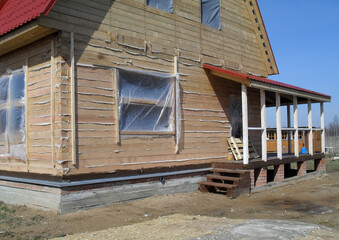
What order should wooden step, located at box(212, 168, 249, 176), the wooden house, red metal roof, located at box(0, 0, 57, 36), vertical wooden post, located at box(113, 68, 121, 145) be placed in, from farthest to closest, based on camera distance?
wooden step, located at box(212, 168, 249, 176)
vertical wooden post, located at box(113, 68, 121, 145)
the wooden house
red metal roof, located at box(0, 0, 57, 36)

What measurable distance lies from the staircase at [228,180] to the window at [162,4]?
16.1 ft

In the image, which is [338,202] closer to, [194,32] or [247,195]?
[247,195]

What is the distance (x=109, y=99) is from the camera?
29.5 feet

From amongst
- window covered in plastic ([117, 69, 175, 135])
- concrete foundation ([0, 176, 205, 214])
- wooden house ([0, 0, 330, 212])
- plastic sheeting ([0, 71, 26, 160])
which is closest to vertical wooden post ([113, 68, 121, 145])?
wooden house ([0, 0, 330, 212])

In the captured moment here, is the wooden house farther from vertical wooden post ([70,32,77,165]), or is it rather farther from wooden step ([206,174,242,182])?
wooden step ([206,174,242,182])

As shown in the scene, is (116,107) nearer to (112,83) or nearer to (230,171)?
(112,83)

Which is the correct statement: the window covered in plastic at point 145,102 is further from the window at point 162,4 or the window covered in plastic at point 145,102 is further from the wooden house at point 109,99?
the window at point 162,4

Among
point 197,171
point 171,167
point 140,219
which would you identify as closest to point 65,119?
point 140,219

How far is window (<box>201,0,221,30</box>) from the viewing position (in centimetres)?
1212

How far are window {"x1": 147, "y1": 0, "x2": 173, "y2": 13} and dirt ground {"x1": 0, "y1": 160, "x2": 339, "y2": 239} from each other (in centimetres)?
526

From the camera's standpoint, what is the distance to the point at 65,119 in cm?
809

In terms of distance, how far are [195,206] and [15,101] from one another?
528 cm

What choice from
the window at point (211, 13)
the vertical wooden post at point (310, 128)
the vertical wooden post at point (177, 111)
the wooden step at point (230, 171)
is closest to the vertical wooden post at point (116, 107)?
the vertical wooden post at point (177, 111)

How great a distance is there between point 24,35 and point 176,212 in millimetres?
5234
